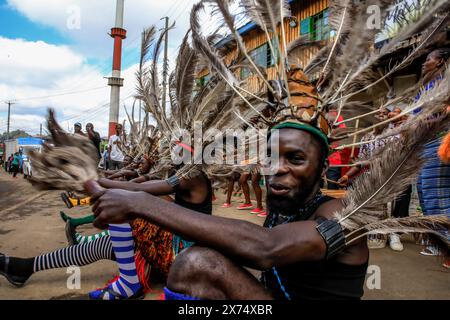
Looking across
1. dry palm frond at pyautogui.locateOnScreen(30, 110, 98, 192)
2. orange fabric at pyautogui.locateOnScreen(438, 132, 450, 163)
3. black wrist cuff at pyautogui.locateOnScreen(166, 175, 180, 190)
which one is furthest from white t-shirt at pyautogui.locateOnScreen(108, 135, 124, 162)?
orange fabric at pyautogui.locateOnScreen(438, 132, 450, 163)

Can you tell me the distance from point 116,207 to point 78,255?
2023mm

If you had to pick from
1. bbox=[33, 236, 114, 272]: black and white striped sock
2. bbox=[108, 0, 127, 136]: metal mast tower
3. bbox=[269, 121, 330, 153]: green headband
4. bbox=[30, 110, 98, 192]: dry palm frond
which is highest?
bbox=[108, 0, 127, 136]: metal mast tower

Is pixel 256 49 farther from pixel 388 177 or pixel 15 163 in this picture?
pixel 15 163

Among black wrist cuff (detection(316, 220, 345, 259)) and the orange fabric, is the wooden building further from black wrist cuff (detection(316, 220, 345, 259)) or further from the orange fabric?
the orange fabric

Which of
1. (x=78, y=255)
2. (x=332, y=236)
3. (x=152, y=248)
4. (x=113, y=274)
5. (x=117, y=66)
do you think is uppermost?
(x=117, y=66)

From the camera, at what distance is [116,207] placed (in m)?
→ 1.15

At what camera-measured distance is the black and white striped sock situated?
281cm

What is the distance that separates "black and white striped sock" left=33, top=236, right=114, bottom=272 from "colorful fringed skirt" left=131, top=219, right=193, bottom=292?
29 cm

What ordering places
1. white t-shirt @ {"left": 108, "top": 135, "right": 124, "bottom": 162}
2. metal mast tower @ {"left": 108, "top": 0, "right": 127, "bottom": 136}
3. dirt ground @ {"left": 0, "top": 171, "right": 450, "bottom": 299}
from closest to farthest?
dirt ground @ {"left": 0, "top": 171, "right": 450, "bottom": 299} → white t-shirt @ {"left": 108, "top": 135, "right": 124, "bottom": 162} → metal mast tower @ {"left": 108, "top": 0, "right": 127, "bottom": 136}

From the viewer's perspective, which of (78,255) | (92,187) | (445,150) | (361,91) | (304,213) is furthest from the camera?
(78,255)

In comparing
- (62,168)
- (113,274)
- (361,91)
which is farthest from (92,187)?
(113,274)

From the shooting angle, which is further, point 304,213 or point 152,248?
point 152,248

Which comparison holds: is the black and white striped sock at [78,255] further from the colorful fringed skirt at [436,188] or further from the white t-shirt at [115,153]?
the white t-shirt at [115,153]

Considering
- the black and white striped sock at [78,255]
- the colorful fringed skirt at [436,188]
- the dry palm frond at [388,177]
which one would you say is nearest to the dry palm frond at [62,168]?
the dry palm frond at [388,177]
